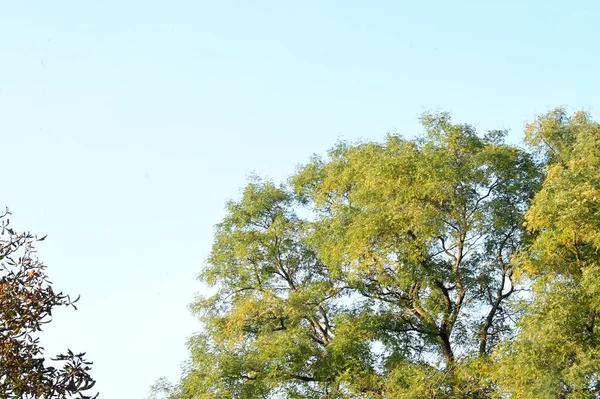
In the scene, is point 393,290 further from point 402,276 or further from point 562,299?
point 562,299

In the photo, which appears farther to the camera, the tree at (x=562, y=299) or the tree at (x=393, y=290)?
the tree at (x=393, y=290)

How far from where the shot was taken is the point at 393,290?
24141 mm

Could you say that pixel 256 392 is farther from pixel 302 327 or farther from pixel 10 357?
pixel 10 357

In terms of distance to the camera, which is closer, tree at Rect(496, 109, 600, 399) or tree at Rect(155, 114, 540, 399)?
tree at Rect(496, 109, 600, 399)

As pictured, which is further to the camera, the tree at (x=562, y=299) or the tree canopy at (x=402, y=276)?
the tree canopy at (x=402, y=276)

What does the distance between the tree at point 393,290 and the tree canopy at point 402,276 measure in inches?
1.5

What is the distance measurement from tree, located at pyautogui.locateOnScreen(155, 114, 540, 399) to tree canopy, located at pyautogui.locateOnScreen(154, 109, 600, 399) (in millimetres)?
39

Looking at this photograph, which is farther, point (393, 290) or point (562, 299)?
point (393, 290)

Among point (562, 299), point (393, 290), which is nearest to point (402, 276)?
point (393, 290)

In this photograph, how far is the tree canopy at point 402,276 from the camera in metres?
21.5

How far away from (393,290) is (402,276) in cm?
155

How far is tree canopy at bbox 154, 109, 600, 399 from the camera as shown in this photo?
2150cm

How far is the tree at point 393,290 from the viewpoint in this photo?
21969mm

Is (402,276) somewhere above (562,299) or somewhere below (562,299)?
above
